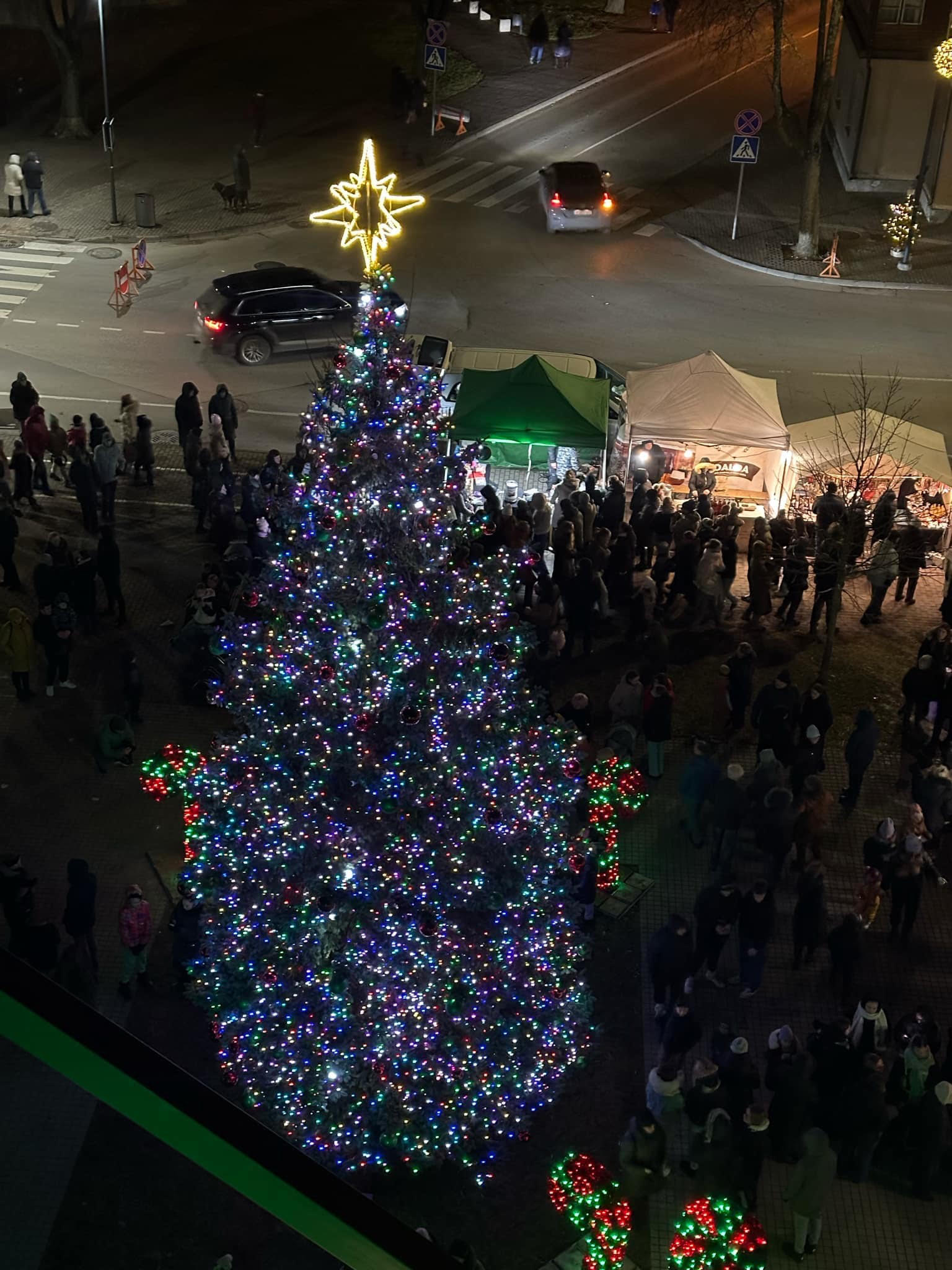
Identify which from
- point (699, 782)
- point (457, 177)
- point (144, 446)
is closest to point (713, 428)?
point (699, 782)

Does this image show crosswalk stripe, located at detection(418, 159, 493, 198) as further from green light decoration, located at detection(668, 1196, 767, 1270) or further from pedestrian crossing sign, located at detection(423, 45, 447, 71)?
green light decoration, located at detection(668, 1196, 767, 1270)

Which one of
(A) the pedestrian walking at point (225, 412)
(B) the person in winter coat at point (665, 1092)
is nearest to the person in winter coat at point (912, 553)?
(B) the person in winter coat at point (665, 1092)

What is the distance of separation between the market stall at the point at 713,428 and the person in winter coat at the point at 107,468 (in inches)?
273

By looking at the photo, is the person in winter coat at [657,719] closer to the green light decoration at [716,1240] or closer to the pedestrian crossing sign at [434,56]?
the green light decoration at [716,1240]

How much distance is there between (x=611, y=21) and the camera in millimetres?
44188

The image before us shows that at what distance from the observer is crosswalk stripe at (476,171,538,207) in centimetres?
3175

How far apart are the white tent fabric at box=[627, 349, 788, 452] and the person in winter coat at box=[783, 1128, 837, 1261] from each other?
36.8 feet

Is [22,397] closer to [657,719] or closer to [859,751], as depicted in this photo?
[657,719]

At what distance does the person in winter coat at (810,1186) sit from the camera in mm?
9055

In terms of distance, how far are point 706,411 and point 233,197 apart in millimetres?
15913

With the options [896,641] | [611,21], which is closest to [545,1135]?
[896,641]

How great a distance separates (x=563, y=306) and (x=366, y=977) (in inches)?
788

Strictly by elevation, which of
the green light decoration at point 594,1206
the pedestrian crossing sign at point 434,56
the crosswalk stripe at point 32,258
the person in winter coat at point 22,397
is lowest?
the green light decoration at point 594,1206

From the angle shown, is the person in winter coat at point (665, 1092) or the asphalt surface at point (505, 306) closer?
the person in winter coat at point (665, 1092)
